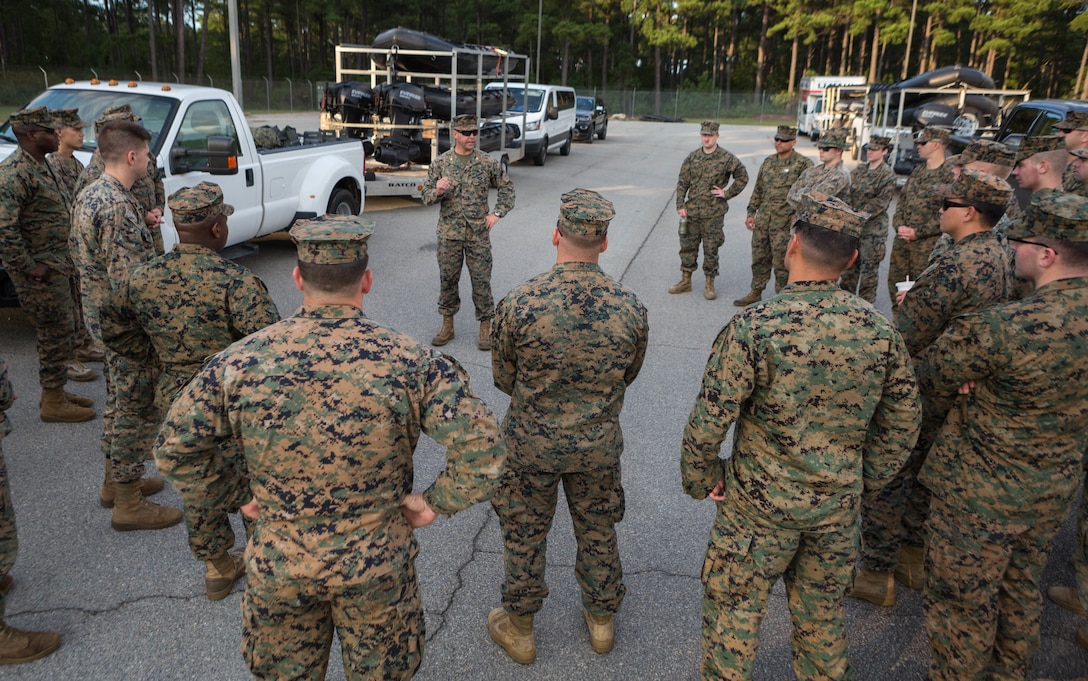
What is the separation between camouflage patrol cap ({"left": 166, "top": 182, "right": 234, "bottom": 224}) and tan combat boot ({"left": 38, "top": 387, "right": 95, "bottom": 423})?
2.66 metres

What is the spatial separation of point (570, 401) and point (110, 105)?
604cm

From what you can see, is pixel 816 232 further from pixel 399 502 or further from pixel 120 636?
Answer: pixel 120 636

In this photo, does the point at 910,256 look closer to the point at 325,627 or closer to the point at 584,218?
the point at 584,218

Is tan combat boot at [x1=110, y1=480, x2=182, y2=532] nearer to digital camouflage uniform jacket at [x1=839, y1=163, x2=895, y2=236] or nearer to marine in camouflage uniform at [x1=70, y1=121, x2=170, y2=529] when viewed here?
marine in camouflage uniform at [x1=70, y1=121, x2=170, y2=529]

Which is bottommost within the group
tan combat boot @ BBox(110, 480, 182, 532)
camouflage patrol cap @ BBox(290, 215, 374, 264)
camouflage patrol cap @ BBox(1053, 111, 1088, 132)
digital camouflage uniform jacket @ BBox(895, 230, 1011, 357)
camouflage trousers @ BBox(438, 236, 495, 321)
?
tan combat boot @ BBox(110, 480, 182, 532)

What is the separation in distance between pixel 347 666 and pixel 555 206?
37.8 ft

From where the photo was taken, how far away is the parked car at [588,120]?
2584 cm

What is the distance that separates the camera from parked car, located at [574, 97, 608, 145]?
25.8 meters

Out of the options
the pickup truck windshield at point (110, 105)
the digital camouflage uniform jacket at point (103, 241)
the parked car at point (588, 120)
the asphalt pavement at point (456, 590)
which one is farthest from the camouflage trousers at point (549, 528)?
the parked car at point (588, 120)

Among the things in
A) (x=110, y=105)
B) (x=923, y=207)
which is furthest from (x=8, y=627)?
→ (x=923, y=207)

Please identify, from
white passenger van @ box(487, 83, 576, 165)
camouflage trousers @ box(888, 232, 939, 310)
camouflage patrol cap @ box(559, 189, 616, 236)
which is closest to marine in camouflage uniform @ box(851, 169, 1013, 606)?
camouflage patrol cap @ box(559, 189, 616, 236)

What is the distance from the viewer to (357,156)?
31.7ft

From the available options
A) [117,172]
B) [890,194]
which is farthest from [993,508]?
[890,194]

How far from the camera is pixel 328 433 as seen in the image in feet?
6.53
